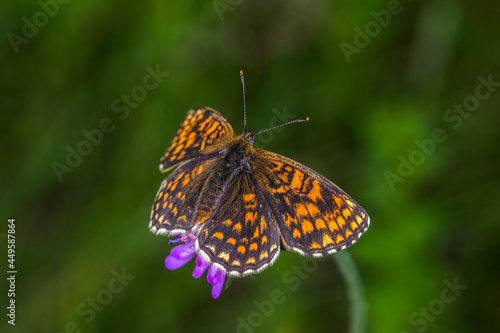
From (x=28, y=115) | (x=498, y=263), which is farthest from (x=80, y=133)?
(x=498, y=263)

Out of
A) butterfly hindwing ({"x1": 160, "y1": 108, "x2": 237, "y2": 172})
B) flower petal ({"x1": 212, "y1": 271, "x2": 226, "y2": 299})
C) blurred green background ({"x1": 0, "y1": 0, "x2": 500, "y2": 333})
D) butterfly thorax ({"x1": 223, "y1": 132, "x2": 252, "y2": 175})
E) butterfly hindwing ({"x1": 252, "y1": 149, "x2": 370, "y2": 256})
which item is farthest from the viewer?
blurred green background ({"x1": 0, "y1": 0, "x2": 500, "y2": 333})

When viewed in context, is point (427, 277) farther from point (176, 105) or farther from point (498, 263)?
point (176, 105)

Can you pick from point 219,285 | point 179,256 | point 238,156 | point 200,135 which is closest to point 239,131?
point 200,135

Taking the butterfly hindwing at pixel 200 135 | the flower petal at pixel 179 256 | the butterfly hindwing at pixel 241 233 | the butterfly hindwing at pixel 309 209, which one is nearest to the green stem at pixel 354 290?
the butterfly hindwing at pixel 309 209

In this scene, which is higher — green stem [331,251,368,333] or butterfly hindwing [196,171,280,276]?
butterfly hindwing [196,171,280,276]

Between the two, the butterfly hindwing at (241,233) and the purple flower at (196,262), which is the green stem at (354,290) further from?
the purple flower at (196,262)

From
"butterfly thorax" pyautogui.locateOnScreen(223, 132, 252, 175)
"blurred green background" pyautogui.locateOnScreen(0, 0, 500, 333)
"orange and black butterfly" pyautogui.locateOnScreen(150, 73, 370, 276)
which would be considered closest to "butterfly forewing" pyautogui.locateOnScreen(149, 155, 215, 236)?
"orange and black butterfly" pyautogui.locateOnScreen(150, 73, 370, 276)

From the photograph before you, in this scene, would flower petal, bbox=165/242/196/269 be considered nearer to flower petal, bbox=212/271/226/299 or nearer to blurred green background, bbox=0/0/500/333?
flower petal, bbox=212/271/226/299
